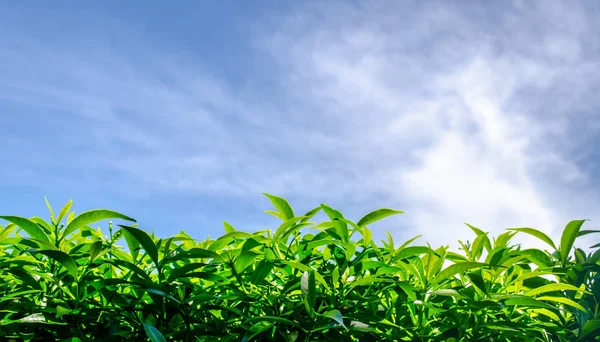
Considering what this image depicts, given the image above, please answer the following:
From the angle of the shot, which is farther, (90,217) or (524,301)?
(90,217)

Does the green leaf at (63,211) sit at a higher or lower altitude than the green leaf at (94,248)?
higher

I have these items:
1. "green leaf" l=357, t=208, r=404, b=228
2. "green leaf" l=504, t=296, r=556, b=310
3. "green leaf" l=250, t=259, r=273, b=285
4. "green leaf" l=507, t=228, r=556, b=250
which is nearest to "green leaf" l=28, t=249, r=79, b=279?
"green leaf" l=250, t=259, r=273, b=285

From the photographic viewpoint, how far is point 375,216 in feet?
7.30

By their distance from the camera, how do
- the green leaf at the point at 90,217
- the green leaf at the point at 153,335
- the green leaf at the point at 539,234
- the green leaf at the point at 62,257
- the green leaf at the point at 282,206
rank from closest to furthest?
1. the green leaf at the point at 153,335
2. the green leaf at the point at 62,257
3. the green leaf at the point at 90,217
4. the green leaf at the point at 282,206
5. the green leaf at the point at 539,234

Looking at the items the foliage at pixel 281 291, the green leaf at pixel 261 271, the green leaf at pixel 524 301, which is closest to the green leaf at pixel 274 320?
the foliage at pixel 281 291

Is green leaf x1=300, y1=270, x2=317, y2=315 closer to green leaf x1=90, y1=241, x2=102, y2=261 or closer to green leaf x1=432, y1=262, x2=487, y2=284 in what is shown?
green leaf x1=432, y1=262, x2=487, y2=284

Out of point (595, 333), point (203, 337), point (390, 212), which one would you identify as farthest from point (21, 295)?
point (595, 333)

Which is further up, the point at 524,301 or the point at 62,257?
the point at 62,257

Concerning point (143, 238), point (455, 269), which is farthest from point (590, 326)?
point (143, 238)

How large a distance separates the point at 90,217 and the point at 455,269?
1.50 metres

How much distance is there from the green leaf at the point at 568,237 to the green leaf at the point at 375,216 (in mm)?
865

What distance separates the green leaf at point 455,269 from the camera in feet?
6.59

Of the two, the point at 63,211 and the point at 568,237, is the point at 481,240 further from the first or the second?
the point at 63,211

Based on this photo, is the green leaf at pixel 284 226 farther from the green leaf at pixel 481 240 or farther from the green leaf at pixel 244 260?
the green leaf at pixel 481 240
